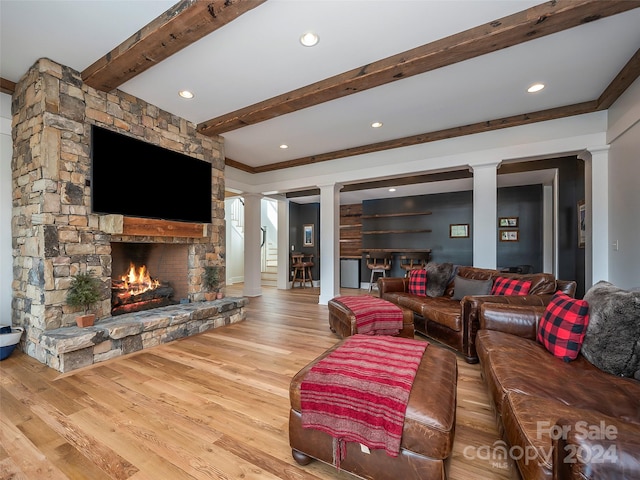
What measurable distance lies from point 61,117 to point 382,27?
315 centimetres

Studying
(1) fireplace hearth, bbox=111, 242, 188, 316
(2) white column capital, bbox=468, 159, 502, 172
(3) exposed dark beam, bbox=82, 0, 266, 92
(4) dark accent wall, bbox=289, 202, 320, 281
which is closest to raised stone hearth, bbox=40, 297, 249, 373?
(1) fireplace hearth, bbox=111, 242, 188, 316

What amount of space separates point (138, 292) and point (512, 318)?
4207mm

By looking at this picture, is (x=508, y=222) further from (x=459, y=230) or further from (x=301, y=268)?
(x=301, y=268)

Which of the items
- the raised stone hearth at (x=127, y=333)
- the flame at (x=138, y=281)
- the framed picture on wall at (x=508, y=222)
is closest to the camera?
the raised stone hearth at (x=127, y=333)

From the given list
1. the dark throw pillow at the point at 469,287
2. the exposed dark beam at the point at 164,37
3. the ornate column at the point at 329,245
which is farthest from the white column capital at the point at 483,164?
the exposed dark beam at the point at 164,37

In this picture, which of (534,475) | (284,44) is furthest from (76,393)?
(284,44)

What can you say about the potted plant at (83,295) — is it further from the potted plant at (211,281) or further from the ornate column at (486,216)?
the ornate column at (486,216)

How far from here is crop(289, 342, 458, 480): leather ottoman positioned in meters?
1.15

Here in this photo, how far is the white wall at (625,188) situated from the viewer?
2.84 m

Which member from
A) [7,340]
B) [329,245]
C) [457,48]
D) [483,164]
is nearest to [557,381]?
[457,48]

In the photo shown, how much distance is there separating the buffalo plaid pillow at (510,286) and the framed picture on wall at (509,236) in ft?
12.8

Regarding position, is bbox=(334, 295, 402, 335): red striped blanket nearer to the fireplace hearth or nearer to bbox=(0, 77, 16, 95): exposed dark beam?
the fireplace hearth

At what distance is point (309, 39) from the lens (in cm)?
238

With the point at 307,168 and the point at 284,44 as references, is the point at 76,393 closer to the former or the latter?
the point at 284,44
